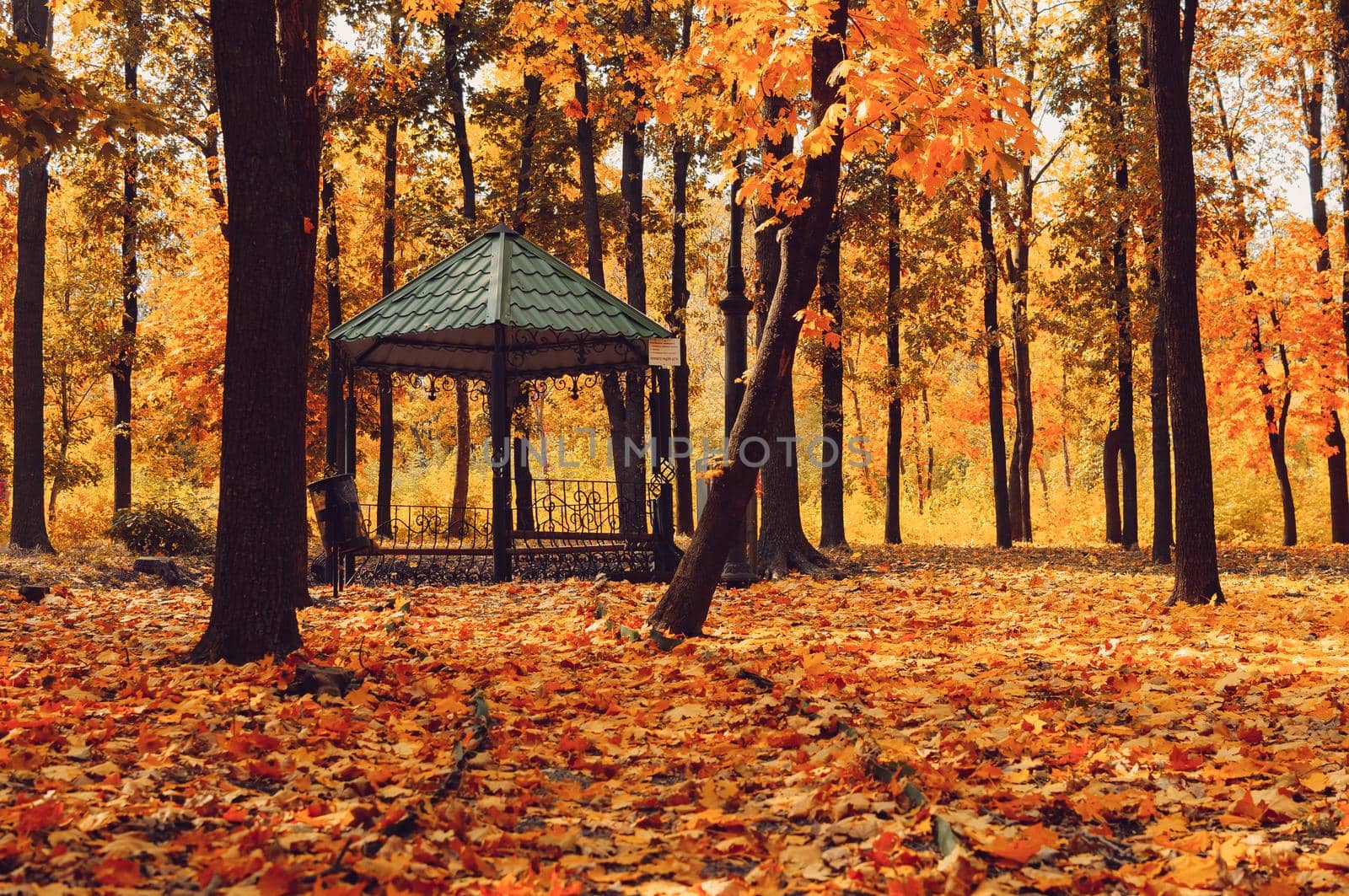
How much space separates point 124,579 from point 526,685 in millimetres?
7351

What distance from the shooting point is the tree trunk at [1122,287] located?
1620cm

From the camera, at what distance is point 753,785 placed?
4090mm

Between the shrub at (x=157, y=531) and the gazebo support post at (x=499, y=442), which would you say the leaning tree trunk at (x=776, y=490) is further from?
the shrub at (x=157, y=531)

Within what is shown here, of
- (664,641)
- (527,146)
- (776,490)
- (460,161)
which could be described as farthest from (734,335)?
(460,161)

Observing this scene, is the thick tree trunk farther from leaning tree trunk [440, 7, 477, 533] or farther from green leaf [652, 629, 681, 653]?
leaning tree trunk [440, 7, 477, 533]

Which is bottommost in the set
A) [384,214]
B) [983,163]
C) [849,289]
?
[983,163]

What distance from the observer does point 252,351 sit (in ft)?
19.8

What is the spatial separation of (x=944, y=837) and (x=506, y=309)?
851 centimetres

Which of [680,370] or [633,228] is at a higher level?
[633,228]

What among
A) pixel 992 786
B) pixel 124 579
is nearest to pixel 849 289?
pixel 124 579

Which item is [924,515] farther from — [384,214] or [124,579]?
[124,579]

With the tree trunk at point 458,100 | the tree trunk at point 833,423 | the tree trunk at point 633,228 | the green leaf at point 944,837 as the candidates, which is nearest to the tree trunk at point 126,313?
the tree trunk at point 458,100

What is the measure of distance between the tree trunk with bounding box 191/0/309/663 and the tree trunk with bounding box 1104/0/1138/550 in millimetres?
12722

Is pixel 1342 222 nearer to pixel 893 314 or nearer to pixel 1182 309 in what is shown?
pixel 893 314
